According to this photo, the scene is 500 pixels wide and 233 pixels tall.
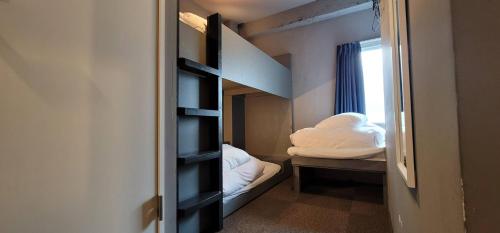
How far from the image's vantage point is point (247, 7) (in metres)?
3.42

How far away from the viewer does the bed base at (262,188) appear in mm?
2068

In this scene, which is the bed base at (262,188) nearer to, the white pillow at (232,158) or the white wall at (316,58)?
the white pillow at (232,158)

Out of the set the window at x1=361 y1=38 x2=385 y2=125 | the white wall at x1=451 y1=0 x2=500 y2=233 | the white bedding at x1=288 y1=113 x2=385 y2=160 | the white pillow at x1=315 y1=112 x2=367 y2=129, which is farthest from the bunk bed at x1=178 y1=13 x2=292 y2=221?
the window at x1=361 y1=38 x2=385 y2=125

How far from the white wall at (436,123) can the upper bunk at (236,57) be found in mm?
1420

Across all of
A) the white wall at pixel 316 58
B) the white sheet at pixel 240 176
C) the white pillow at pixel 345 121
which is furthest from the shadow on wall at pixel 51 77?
the white wall at pixel 316 58

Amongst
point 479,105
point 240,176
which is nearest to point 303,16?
point 240,176

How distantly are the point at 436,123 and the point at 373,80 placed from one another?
3.21 m

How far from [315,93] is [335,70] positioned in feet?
1.64

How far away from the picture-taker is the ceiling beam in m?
3.07

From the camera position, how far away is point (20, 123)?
1.91ft

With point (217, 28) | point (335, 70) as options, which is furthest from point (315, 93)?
point (217, 28)

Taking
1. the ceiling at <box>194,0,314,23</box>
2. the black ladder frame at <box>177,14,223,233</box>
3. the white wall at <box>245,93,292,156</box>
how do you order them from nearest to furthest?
the black ladder frame at <box>177,14,223,233</box> → the ceiling at <box>194,0,314,23</box> → the white wall at <box>245,93,292,156</box>

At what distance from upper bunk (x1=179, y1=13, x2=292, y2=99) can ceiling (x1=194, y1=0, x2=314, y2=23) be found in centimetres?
100

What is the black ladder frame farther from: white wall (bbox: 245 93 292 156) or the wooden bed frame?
white wall (bbox: 245 93 292 156)
